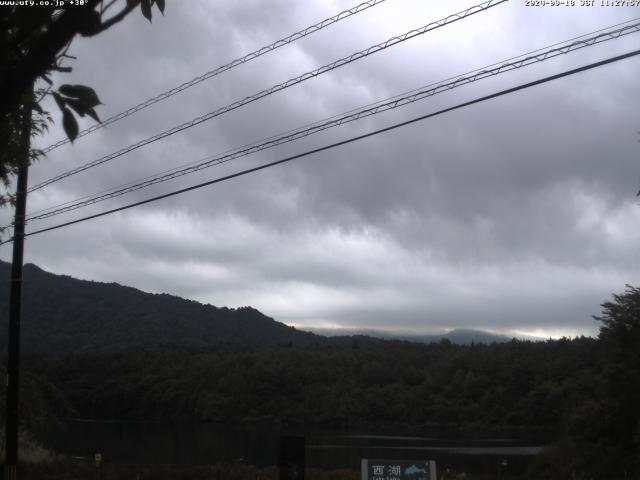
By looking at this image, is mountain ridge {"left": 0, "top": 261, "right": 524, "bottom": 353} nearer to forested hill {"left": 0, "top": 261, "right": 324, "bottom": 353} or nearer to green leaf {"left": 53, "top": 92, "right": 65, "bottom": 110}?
forested hill {"left": 0, "top": 261, "right": 324, "bottom": 353}

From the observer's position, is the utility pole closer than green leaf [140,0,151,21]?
No

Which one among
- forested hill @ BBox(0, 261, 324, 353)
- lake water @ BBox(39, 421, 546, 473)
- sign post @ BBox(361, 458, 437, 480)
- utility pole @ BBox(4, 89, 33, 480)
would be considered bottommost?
lake water @ BBox(39, 421, 546, 473)

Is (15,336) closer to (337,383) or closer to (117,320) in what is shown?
(337,383)

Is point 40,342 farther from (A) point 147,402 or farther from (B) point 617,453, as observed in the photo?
(B) point 617,453

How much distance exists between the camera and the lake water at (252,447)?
124ft

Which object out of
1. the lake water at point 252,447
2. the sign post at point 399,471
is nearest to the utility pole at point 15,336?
the sign post at point 399,471

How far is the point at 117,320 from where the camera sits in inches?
5408

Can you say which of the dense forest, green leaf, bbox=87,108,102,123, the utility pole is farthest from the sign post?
the dense forest

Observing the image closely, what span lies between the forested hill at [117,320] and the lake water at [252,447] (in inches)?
1191

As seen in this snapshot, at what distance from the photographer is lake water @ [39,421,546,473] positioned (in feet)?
124

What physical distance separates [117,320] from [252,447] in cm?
9366

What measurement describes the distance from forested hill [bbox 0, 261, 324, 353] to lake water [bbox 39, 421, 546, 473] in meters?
30.2

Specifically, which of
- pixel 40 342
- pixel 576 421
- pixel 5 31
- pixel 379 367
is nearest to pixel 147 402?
pixel 379 367

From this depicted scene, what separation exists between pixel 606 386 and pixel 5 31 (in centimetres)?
2695
